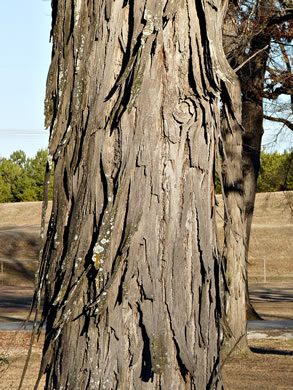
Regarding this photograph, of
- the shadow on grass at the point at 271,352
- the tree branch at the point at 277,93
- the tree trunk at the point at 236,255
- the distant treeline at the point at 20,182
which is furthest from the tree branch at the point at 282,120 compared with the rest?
the distant treeline at the point at 20,182

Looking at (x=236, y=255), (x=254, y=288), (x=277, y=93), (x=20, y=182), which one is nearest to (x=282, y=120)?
A: (x=277, y=93)

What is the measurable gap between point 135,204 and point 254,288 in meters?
28.2

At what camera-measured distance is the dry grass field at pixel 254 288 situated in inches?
336

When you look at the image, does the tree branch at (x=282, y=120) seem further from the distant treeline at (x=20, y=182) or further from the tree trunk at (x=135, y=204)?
the distant treeline at (x=20, y=182)

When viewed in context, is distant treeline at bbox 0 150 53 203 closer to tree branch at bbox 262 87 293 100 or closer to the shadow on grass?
tree branch at bbox 262 87 293 100

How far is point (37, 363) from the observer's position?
376 inches

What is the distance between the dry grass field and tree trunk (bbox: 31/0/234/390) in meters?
3.19

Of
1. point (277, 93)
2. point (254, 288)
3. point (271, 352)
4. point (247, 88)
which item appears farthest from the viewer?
point (254, 288)

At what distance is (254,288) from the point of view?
30.2 metres

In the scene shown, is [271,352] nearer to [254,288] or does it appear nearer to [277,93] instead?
[277,93]

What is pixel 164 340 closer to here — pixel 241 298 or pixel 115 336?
pixel 115 336

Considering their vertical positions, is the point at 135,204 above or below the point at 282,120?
below

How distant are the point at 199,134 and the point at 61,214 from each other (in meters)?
0.72

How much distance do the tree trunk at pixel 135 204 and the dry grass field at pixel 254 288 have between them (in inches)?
126
